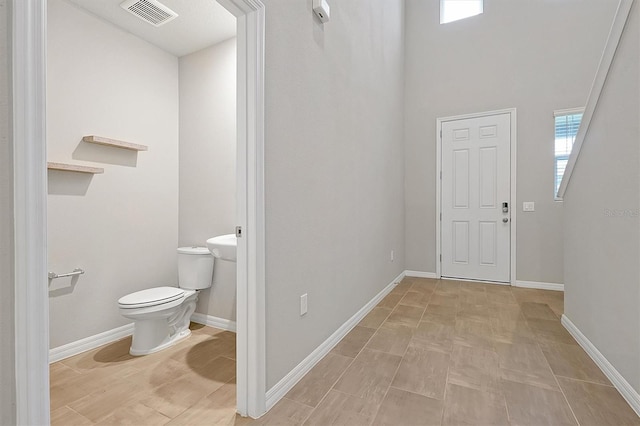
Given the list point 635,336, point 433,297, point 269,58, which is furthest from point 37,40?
point 433,297

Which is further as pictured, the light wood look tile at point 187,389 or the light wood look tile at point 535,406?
the light wood look tile at point 187,389

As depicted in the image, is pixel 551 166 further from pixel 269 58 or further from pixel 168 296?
pixel 168 296

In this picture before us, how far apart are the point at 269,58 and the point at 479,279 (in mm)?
3796

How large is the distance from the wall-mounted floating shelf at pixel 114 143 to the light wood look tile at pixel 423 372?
2493 millimetres

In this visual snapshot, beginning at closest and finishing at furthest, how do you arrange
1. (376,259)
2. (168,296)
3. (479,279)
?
(168,296)
(376,259)
(479,279)

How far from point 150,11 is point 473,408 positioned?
3173mm

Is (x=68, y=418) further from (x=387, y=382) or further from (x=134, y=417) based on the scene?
(x=387, y=382)

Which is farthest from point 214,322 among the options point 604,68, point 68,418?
point 604,68


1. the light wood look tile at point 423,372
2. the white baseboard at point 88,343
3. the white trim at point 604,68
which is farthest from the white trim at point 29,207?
the white trim at point 604,68

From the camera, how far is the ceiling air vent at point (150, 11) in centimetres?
213

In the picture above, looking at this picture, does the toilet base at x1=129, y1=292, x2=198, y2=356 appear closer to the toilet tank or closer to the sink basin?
the toilet tank

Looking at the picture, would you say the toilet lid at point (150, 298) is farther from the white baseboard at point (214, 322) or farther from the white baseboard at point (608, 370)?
the white baseboard at point (608, 370)

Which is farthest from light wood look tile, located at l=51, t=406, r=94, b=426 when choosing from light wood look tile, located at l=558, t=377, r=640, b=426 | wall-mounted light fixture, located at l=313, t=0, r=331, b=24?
wall-mounted light fixture, located at l=313, t=0, r=331, b=24

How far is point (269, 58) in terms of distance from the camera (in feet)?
4.93
